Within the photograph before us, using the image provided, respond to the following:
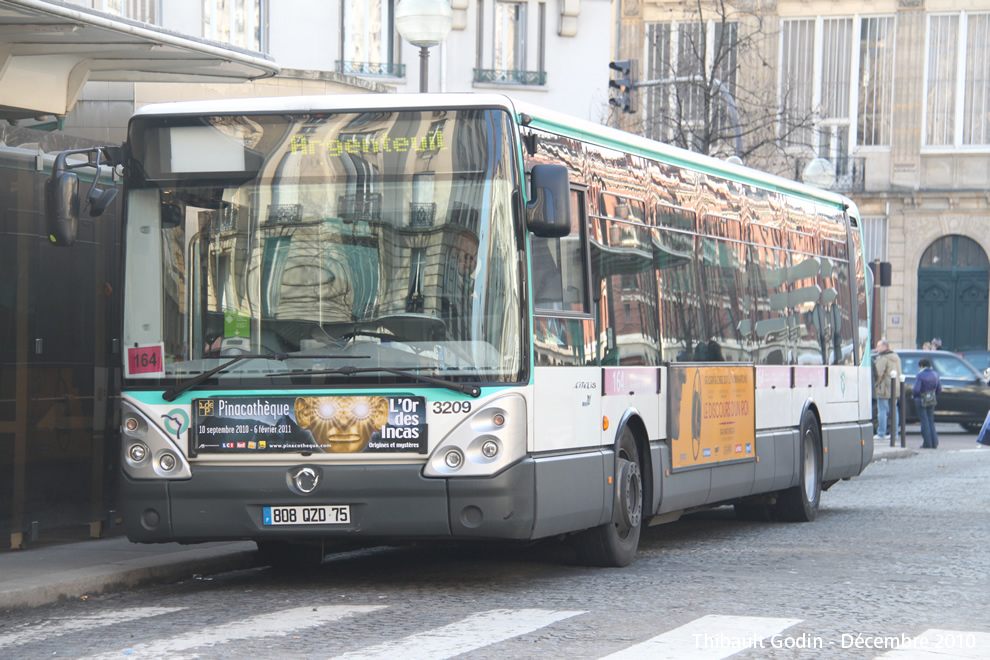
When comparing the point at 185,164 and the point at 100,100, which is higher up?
the point at 100,100

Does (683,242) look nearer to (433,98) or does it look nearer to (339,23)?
(433,98)

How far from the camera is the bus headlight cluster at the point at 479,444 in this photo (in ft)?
29.2

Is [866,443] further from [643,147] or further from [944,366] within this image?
[944,366]

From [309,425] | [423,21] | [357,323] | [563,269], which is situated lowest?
[309,425]

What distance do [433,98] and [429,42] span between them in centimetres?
552

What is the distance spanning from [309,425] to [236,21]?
23.6 m

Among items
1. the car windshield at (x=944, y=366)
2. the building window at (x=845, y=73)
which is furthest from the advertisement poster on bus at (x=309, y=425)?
the building window at (x=845, y=73)

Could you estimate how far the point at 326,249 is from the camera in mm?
9086

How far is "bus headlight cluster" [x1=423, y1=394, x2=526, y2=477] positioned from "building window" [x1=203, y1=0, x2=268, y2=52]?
76.3ft

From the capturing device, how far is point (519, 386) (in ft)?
29.4

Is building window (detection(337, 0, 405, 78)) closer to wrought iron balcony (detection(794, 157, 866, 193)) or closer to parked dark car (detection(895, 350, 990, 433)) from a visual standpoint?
parked dark car (detection(895, 350, 990, 433))

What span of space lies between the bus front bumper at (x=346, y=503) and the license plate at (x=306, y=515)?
0.08 ft

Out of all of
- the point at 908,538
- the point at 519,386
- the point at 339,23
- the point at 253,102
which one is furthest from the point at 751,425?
the point at 339,23

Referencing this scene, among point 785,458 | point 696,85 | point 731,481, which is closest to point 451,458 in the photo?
point 731,481
